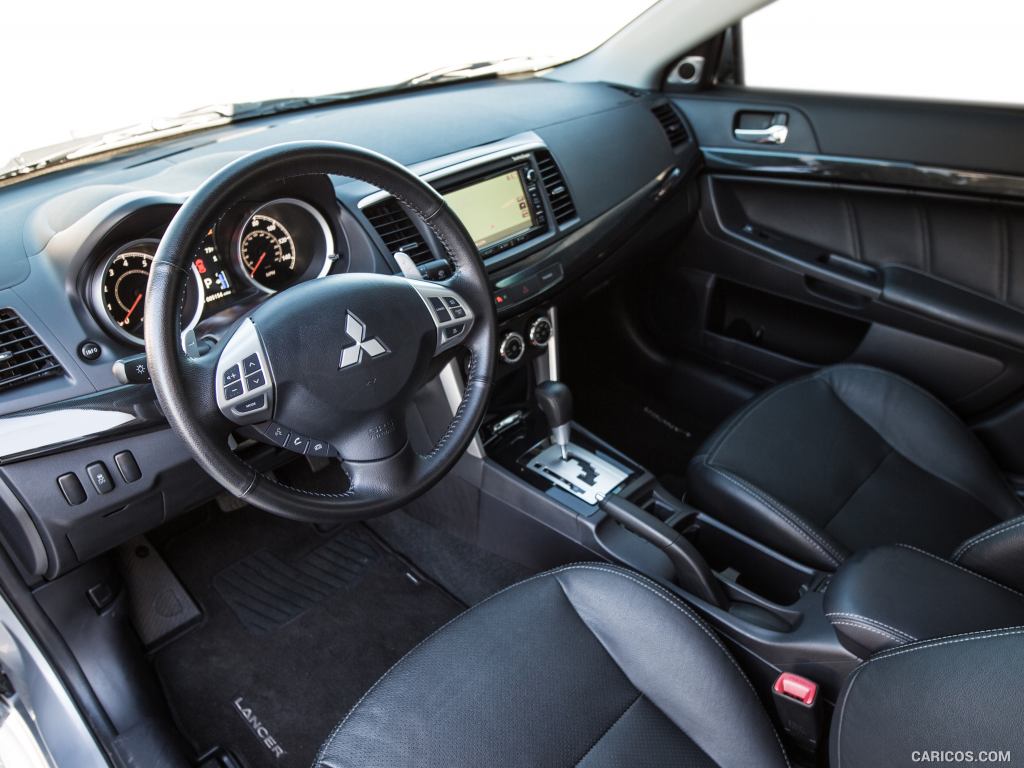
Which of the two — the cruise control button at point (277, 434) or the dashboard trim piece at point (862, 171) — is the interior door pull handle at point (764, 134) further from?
the cruise control button at point (277, 434)

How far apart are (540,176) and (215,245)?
0.76 meters

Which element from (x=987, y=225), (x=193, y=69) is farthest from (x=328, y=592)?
(x=987, y=225)

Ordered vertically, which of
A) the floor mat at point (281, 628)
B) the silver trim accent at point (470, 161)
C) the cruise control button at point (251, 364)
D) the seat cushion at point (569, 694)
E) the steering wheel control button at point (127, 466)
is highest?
the silver trim accent at point (470, 161)

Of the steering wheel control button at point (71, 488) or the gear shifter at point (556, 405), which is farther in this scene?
the gear shifter at point (556, 405)

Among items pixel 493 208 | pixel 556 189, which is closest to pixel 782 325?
pixel 556 189

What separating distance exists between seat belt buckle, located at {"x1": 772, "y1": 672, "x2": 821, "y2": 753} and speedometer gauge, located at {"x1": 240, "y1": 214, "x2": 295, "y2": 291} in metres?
1.02

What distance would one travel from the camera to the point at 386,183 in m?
1.16

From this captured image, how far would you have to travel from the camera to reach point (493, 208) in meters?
1.67

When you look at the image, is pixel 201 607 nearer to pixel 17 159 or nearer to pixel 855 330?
pixel 17 159

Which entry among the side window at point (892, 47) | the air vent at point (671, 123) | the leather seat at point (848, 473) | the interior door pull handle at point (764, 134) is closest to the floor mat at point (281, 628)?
the leather seat at point (848, 473)

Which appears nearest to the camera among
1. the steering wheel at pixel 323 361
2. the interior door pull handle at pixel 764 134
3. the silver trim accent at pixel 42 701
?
the steering wheel at pixel 323 361

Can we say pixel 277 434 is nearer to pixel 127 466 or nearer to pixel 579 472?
pixel 127 466

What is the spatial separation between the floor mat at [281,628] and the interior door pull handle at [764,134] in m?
1.39

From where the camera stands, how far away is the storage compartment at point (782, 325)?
7.01ft
